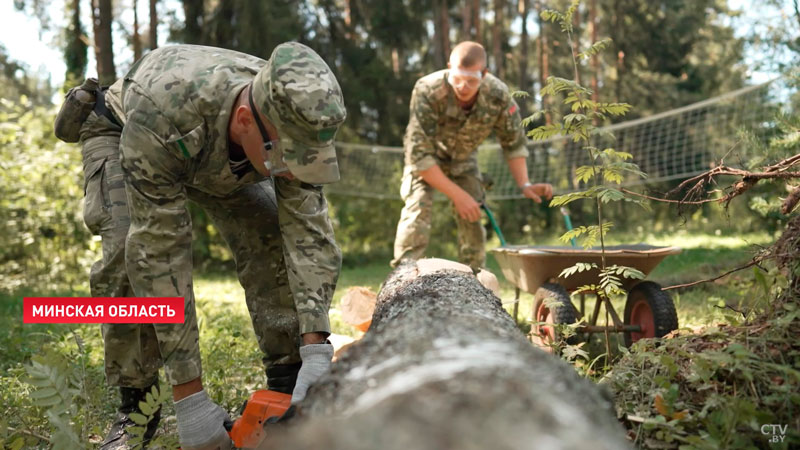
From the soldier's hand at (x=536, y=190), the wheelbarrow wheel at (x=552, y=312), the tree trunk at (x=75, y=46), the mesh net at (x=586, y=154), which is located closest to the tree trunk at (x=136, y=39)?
the tree trunk at (x=75, y=46)

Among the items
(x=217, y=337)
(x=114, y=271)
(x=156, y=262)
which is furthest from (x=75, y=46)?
(x=156, y=262)

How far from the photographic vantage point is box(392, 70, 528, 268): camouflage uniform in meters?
4.80

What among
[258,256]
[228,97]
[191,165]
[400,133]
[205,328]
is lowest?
[205,328]

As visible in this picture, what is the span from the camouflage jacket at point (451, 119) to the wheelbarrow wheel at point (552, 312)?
1424mm

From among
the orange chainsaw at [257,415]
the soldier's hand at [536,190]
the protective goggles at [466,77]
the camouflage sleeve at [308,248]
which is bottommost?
the orange chainsaw at [257,415]

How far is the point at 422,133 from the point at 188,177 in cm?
266

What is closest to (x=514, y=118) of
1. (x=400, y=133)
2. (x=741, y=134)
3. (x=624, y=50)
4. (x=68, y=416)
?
(x=741, y=134)

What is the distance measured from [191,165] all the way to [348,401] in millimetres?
1391

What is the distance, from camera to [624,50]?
61.2 feet

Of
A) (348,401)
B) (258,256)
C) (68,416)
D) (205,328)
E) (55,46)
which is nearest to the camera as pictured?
(348,401)

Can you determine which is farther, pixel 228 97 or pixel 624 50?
pixel 624 50

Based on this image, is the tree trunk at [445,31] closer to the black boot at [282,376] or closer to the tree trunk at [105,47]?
the tree trunk at [105,47]

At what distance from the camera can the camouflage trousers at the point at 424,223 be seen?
495 cm

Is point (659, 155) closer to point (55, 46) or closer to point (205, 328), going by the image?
point (205, 328)
